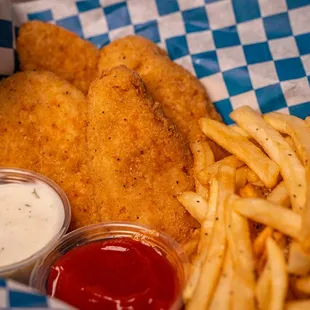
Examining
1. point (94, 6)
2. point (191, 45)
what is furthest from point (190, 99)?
point (94, 6)

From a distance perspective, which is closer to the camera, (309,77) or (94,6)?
(309,77)

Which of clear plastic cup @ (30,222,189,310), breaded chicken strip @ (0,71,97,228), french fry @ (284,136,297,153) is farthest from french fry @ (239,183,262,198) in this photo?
breaded chicken strip @ (0,71,97,228)

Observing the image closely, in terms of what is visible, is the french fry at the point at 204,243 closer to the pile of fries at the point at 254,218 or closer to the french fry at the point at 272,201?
the pile of fries at the point at 254,218

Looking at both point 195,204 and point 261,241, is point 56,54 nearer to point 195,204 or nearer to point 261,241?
point 195,204

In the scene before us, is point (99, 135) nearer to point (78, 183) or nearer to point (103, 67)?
point (78, 183)

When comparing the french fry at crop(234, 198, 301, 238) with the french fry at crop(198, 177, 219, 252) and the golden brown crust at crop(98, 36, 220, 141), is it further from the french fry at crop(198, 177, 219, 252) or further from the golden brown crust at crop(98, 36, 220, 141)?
the golden brown crust at crop(98, 36, 220, 141)

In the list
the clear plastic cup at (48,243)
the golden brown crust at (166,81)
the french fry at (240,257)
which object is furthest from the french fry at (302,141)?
the clear plastic cup at (48,243)
